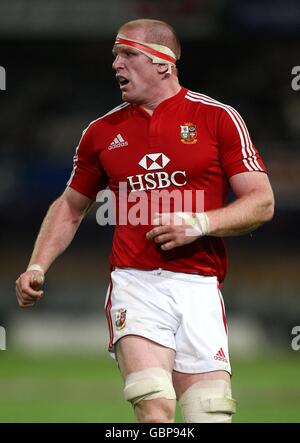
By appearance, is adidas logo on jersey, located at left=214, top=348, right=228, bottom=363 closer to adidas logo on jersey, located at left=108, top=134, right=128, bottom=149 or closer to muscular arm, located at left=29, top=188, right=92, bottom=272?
muscular arm, located at left=29, top=188, right=92, bottom=272

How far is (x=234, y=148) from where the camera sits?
209 inches

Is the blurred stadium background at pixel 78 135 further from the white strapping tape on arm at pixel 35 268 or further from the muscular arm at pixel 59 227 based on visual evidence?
the white strapping tape on arm at pixel 35 268

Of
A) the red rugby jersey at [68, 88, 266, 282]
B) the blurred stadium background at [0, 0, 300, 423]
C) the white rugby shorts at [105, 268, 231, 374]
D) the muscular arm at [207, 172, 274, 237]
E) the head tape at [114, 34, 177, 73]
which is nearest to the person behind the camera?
the muscular arm at [207, 172, 274, 237]

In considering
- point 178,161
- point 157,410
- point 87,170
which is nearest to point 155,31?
point 178,161

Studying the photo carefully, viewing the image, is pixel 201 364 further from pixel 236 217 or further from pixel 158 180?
pixel 158 180

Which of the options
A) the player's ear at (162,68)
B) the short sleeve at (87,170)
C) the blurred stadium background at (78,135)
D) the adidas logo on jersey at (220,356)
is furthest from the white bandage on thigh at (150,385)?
the blurred stadium background at (78,135)

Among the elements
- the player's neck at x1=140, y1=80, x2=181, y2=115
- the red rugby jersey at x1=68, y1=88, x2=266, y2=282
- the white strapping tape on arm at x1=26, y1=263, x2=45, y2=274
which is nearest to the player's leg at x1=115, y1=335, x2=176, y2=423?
the red rugby jersey at x1=68, y1=88, x2=266, y2=282

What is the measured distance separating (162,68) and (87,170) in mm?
657

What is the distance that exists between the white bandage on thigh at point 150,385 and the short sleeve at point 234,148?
1023 mm

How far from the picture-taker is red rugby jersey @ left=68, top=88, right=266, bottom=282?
5.35 m

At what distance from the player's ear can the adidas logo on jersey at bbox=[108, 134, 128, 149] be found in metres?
0.38

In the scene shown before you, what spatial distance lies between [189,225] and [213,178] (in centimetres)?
47

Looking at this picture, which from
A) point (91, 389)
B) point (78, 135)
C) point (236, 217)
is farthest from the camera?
point (78, 135)

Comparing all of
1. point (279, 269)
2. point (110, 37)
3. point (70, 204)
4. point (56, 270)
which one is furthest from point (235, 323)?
point (70, 204)
